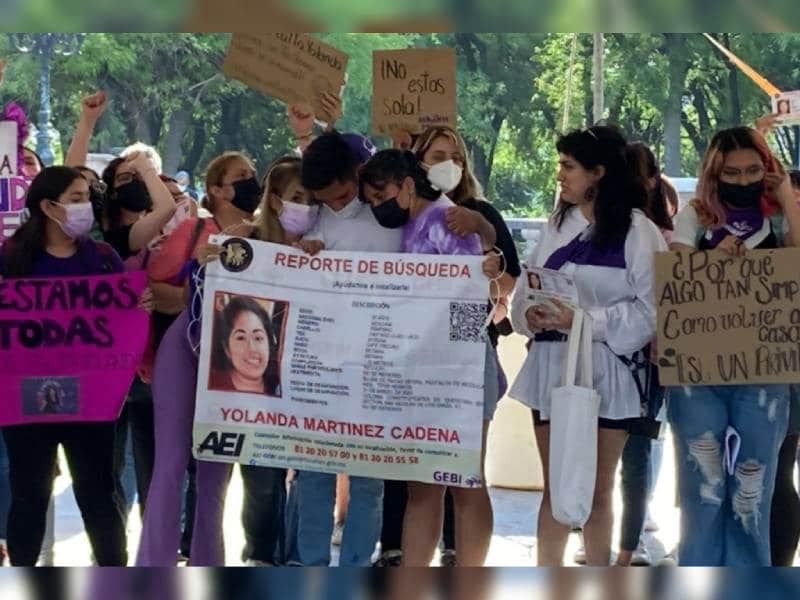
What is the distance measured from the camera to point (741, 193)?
4852mm

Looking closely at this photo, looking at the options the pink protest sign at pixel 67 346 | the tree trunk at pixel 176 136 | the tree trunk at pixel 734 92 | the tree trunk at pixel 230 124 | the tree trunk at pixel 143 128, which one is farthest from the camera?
the tree trunk at pixel 230 124

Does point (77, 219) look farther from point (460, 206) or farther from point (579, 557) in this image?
point (579, 557)

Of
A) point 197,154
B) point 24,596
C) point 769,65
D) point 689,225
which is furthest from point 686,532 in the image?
point 197,154

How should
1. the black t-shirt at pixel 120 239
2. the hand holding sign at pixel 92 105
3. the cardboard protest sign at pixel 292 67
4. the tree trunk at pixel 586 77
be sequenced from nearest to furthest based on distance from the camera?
the black t-shirt at pixel 120 239 < the hand holding sign at pixel 92 105 < the cardboard protest sign at pixel 292 67 < the tree trunk at pixel 586 77

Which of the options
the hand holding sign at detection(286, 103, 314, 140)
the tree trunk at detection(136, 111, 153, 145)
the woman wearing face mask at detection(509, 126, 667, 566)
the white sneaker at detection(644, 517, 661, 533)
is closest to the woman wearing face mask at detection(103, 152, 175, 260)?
the hand holding sign at detection(286, 103, 314, 140)

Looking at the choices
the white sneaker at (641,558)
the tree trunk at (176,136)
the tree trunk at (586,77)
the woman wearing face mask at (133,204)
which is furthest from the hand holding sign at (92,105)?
the tree trunk at (586,77)

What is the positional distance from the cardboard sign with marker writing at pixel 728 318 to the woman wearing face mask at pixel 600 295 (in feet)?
0.28

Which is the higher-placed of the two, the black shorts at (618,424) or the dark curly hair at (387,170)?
the dark curly hair at (387,170)

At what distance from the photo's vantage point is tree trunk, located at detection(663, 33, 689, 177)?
24.7 meters

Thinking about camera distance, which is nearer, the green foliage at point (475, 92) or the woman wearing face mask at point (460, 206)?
the woman wearing face mask at point (460, 206)

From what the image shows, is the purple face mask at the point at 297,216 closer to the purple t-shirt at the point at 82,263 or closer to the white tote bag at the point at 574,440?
the purple t-shirt at the point at 82,263

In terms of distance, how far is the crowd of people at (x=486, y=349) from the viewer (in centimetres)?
487

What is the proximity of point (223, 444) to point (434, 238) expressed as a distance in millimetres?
1020

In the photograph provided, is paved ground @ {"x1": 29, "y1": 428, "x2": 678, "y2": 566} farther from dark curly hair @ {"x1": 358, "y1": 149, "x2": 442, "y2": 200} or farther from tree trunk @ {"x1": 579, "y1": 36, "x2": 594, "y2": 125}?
tree trunk @ {"x1": 579, "y1": 36, "x2": 594, "y2": 125}
